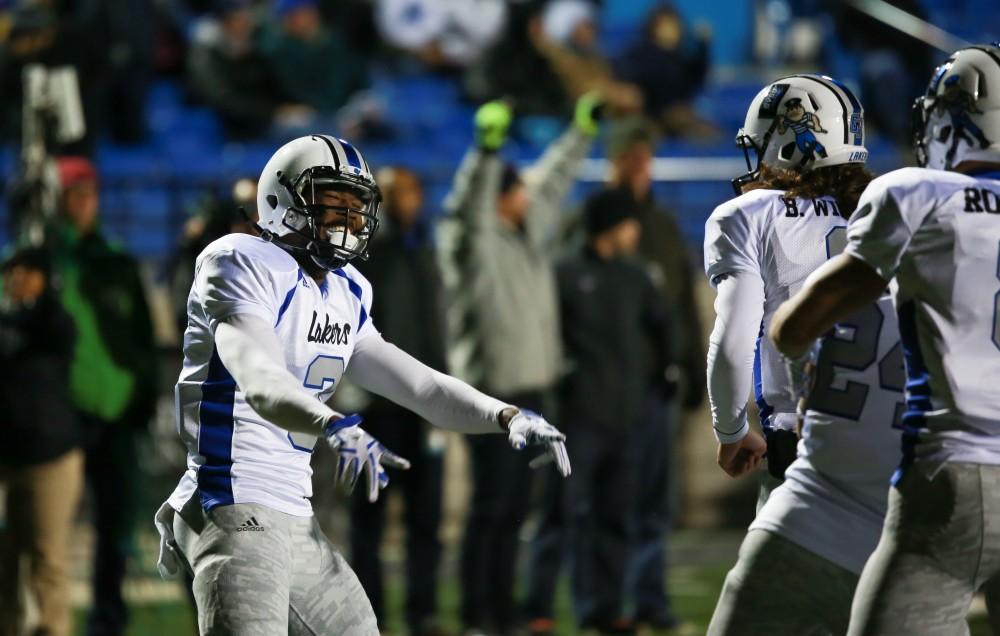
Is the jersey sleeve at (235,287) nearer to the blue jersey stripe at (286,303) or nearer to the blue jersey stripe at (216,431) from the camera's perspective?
the blue jersey stripe at (286,303)

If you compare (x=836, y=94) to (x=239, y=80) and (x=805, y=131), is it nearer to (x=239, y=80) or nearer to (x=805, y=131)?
(x=805, y=131)

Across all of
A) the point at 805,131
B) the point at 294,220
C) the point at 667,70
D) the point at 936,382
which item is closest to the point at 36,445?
the point at 294,220

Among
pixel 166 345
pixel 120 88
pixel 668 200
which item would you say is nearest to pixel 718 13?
pixel 668 200

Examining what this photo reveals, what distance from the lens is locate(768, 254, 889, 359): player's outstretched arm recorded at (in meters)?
3.50

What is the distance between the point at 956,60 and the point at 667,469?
4757 mm

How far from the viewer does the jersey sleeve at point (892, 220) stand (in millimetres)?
3414

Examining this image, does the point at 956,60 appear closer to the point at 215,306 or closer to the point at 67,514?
the point at 215,306

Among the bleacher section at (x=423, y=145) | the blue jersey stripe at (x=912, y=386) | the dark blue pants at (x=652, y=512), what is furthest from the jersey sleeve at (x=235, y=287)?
the bleacher section at (x=423, y=145)

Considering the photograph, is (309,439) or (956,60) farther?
(309,439)

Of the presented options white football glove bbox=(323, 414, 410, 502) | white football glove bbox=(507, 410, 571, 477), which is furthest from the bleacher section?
white football glove bbox=(323, 414, 410, 502)

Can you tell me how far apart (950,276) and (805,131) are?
83 cm

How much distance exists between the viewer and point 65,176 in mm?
7707

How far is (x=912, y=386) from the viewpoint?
3.54 metres

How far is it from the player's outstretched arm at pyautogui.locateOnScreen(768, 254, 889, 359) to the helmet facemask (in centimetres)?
105
